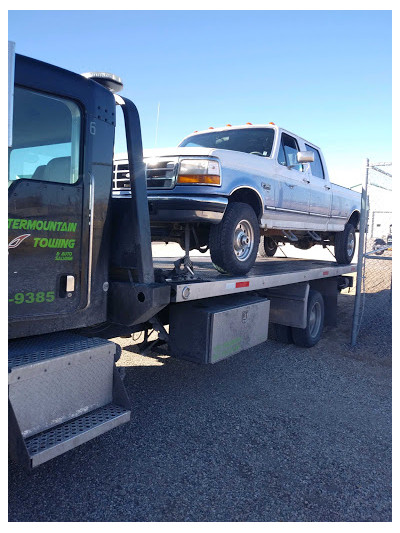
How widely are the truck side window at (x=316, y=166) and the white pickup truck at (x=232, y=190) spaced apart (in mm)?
71

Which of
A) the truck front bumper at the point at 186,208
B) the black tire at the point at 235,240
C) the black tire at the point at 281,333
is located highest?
the truck front bumper at the point at 186,208

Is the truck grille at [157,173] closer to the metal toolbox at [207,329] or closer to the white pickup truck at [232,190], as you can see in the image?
the white pickup truck at [232,190]

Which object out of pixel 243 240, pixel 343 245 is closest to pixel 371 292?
pixel 343 245

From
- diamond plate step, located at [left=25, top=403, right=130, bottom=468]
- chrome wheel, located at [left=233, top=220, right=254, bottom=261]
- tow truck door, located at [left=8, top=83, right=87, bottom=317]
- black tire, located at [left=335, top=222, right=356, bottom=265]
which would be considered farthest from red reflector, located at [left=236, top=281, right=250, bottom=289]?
black tire, located at [left=335, top=222, right=356, bottom=265]

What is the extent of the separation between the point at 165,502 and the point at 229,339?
1.79 meters

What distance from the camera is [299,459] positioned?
11.7 feet

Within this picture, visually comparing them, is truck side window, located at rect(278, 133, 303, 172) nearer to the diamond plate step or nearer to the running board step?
the running board step

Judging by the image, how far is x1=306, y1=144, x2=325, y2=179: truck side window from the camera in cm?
737

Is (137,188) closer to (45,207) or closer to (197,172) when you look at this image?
(45,207)

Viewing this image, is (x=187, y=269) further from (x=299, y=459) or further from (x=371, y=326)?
(x=371, y=326)

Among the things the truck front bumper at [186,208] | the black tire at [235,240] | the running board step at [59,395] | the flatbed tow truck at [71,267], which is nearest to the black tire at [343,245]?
the black tire at [235,240]

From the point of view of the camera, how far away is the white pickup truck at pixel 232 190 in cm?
441

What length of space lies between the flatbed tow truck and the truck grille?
0.80 metres

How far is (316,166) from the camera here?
7.58 m
